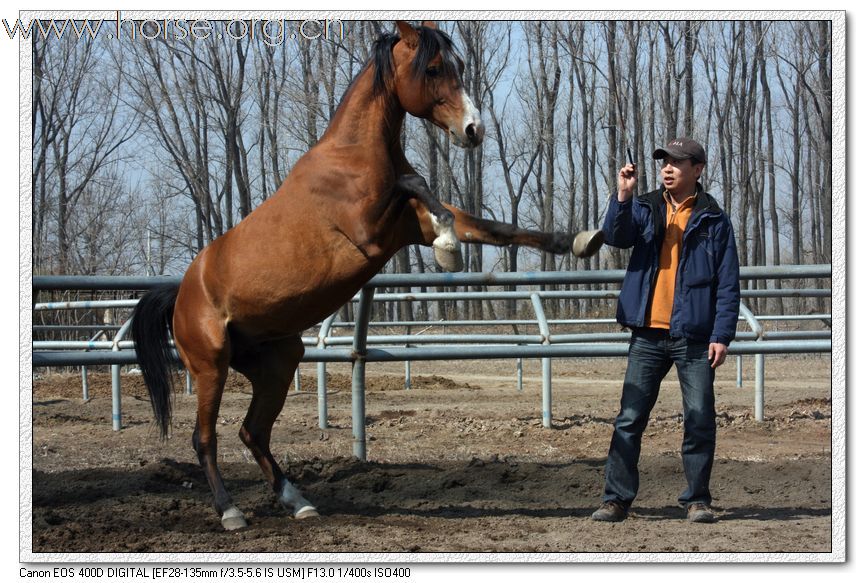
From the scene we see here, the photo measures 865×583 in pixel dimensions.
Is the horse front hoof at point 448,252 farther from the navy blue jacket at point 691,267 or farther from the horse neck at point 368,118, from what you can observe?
the navy blue jacket at point 691,267

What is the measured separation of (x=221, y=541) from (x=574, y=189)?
1399cm

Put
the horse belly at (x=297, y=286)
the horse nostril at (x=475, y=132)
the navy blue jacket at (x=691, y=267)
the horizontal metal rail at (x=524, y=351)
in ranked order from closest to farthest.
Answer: the horse nostril at (x=475, y=132) → the horse belly at (x=297, y=286) → the navy blue jacket at (x=691, y=267) → the horizontal metal rail at (x=524, y=351)

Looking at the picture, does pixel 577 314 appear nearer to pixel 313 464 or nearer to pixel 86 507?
pixel 313 464

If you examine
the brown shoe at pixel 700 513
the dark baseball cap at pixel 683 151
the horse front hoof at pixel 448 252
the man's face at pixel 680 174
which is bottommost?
the brown shoe at pixel 700 513

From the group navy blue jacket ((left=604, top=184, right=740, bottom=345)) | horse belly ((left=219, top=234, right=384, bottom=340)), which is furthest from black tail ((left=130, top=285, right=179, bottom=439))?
navy blue jacket ((left=604, top=184, right=740, bottom=345))

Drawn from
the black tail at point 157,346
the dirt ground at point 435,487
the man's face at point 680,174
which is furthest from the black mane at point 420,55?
the dirt ground at point 435,487

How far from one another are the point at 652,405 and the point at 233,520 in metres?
2.14

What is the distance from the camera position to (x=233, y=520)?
4.27 metres

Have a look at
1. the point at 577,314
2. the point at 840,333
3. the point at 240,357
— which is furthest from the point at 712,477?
the point at 577,314

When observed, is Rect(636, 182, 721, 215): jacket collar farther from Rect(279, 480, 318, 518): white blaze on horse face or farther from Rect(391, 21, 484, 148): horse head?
Rect(279, 480, 318, 518): white blaze on horse face

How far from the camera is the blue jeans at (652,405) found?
4.16 metres

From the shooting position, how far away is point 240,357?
4.84 m

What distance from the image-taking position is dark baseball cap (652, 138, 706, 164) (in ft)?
13.7

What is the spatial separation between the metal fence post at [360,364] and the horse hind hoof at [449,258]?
4.32ft
